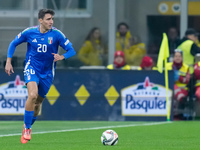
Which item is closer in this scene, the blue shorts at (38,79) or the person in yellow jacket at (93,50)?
the blue shorts at (38,79)

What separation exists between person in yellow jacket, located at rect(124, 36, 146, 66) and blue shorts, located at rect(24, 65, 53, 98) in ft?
22.9

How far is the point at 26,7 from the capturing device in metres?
18.4

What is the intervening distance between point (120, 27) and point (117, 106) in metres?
3.67

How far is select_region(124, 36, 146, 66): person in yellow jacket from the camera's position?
17508mm

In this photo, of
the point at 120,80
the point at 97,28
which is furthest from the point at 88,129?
the point at 97,28

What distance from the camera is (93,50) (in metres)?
18.2

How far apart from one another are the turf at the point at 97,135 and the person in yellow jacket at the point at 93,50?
3.26 metres

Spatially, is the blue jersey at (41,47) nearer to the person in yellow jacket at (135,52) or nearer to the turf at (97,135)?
the turf at (97,135)

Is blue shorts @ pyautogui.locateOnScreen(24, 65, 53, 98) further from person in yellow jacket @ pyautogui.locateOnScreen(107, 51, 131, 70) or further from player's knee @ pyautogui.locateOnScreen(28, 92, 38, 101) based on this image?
person in yellow jacket @ pyautogui.locateOnScreen(107, 51, 131, 70)

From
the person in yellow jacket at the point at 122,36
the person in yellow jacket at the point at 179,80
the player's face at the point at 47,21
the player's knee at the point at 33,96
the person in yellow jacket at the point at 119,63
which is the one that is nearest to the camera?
Answer: the player's knee at the point at 33,96

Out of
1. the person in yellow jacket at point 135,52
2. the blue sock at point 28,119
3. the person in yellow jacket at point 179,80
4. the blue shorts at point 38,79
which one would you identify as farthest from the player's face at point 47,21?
the person in yellow jacket at point 135,52

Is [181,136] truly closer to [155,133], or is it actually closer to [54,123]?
[155,133]

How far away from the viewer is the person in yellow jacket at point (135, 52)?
57.4 ft

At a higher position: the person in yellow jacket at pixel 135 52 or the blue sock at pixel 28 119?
the person in yellow jacket at pixel 135 52
